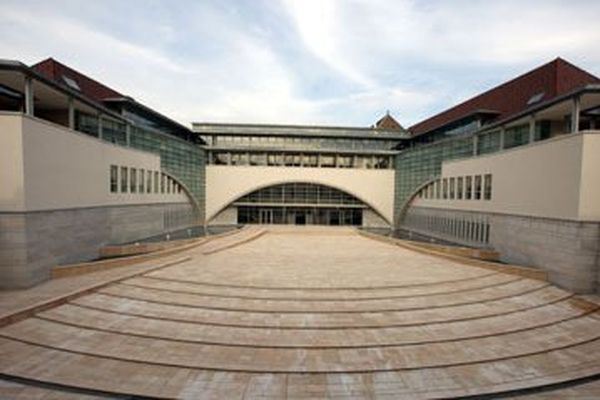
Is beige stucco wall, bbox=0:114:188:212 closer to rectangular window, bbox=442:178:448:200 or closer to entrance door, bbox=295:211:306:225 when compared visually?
entrance door, bbox=295:211:306:225

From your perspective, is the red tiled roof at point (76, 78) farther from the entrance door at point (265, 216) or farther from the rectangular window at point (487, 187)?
the rectangular window at point (487, 187)

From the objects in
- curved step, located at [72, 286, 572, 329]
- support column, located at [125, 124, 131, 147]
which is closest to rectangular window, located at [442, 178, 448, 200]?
curved step, located at [72, 286, 572, 329]

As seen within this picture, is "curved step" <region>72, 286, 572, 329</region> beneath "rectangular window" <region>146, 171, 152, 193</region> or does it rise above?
beneath

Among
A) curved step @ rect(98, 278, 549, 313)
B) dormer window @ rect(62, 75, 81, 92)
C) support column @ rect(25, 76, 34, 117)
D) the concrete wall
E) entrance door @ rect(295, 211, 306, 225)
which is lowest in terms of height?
curved step @ rect(98, 278, 549, 313)

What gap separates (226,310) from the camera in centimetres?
Answer: 1255

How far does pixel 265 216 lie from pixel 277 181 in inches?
176

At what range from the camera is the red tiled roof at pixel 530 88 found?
22609 millimetres

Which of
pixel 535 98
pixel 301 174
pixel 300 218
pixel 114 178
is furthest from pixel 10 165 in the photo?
pixel 300 218

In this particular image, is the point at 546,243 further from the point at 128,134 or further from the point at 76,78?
the point at 76,78

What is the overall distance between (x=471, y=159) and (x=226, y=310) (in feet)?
72.0

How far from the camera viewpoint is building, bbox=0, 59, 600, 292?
14.9m

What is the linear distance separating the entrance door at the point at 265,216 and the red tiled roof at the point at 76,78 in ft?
64.2

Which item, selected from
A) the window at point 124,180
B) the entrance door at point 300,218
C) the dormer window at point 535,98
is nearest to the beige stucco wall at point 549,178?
the dormer window at point 535,98

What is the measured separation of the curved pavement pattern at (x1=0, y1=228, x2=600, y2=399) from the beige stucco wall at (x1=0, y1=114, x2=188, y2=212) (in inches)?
189
